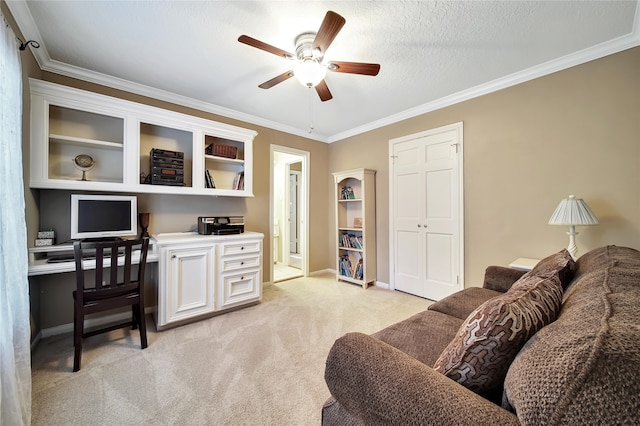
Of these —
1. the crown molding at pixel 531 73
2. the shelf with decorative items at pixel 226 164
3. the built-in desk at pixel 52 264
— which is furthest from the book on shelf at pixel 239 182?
the crown molding at pixel 531 73

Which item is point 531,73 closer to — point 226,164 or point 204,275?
point 226,164

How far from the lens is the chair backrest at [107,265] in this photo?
5.97 feet

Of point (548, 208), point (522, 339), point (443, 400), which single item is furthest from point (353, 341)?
point (548, 208)

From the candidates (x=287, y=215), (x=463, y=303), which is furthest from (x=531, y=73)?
(x=287, y=215)

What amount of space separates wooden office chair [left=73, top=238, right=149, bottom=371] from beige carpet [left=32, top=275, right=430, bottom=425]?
0.20m

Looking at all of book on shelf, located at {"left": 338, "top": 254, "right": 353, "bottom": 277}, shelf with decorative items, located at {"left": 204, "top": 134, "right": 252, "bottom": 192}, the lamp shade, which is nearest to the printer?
shelf with decorative items, located at {"left": 204, "top": 134, "right": 252, "bottom": 192}

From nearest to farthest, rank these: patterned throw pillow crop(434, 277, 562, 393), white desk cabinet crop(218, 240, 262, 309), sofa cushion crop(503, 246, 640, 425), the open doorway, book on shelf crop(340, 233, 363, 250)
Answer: sofa cushion crop(503, 246, 640, 425) → patterned throw pillow crop(434, 277, 562, 393) → white desk cabinet crop(218, 240, 262, 309) → book on shelf crop(340, 233, 363, 250) → the open doorway

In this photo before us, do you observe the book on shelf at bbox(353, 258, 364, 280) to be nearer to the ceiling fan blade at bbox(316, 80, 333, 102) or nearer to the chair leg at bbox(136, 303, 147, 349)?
the ceiling fan blade at bbox(316, 80, 333, 102)

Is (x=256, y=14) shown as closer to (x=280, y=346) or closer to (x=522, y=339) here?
(x=522, y=339)

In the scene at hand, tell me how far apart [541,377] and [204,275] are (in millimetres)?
2661

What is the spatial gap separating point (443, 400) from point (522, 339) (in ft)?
0.97

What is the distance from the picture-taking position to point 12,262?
1.31 meters

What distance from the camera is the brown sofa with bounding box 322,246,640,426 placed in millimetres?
431

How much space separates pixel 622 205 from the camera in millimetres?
2023
